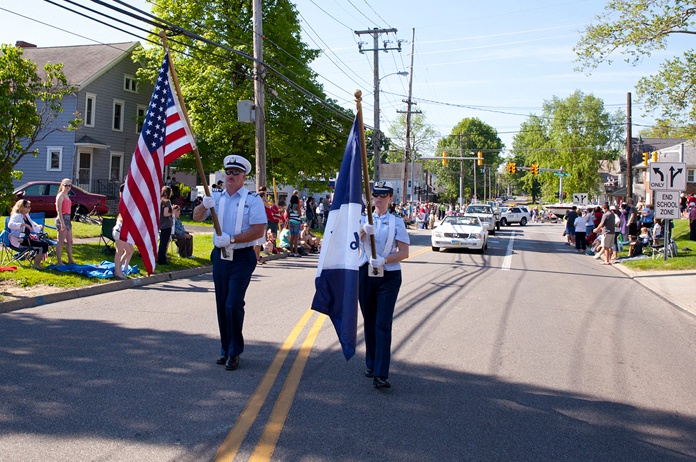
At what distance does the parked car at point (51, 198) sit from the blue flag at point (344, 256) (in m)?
23.7

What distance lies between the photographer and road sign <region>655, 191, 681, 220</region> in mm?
19234

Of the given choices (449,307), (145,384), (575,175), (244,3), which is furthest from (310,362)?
Answer: (575,175)

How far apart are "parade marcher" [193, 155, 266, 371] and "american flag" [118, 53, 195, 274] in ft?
3.91

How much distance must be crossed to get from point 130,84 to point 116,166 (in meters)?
5.20

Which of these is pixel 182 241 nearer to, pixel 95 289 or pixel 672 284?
pixel 95 289

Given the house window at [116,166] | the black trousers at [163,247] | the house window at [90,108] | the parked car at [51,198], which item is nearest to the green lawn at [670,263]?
the black trousers at [163,247]

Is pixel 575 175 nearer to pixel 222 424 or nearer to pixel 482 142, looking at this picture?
pixel 482 142

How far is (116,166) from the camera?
4116cm

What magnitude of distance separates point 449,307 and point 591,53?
51.1ft

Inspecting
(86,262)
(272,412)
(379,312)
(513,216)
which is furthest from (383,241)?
(513,216)

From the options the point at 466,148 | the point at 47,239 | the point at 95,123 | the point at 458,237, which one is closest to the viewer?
the point at 47,239

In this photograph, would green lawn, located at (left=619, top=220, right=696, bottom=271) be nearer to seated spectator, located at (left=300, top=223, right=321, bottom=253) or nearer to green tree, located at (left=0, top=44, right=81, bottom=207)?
seated spectator, located at (left=300, top=223, right=321, bottom=253)

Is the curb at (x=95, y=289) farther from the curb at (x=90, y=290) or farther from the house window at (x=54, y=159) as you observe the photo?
the house window at (x=54, y=159)

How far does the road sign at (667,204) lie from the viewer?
757 inches
